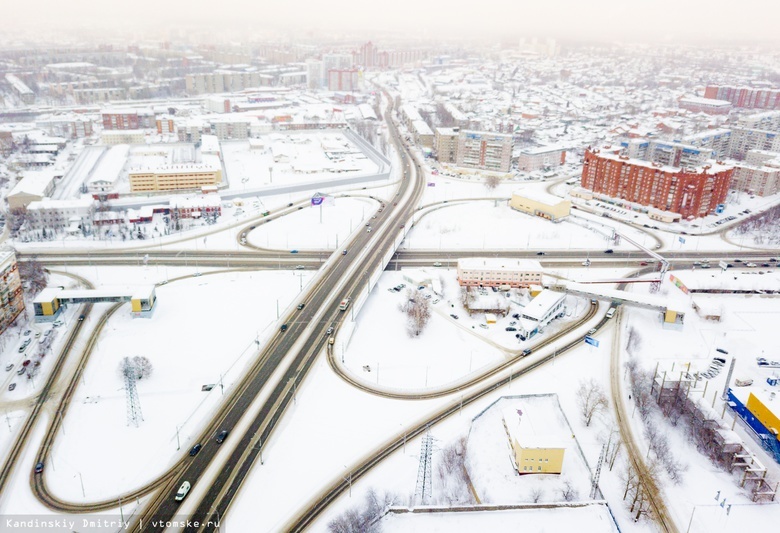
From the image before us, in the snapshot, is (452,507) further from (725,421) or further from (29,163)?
(29,163)

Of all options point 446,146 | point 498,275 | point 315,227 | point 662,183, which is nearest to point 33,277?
point 315,227

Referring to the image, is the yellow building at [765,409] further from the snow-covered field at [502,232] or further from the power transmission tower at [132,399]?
the power transmission tower at [132,399]

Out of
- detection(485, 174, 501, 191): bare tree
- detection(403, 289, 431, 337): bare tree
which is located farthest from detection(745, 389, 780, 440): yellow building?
detection(485, 174, 501, 191): bare tree

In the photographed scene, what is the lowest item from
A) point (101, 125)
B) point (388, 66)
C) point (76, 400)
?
point (76, 400)

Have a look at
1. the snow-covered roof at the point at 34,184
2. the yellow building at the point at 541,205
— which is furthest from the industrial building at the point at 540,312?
the snow-covered roof at the point at 34,184

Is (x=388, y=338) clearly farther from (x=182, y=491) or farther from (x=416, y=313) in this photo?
(x=182, y=491)

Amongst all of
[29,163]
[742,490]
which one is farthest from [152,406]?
[29,163]

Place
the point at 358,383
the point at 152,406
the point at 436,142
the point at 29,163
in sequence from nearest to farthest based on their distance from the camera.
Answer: the point at 152,406 → the point at 358,383 → the point at 29,163 → the point at 436,142
